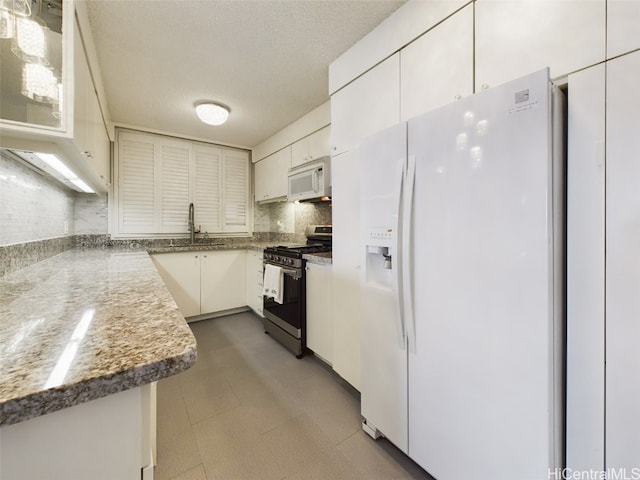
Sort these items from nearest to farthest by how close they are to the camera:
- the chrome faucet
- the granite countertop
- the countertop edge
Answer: the countertop edge
the granite countertop
the chrome faucet

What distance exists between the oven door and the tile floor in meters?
0.28

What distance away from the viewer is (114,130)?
10.0ft

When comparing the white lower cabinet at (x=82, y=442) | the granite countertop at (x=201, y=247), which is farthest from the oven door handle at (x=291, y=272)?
the white lower cabinet at (x=82, y=442)

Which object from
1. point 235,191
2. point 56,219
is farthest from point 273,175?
point 56,219

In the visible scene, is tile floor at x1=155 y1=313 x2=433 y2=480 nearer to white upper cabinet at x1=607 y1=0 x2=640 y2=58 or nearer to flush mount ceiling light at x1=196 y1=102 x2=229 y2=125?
white upper cabinet at x1=607 y1=0 x2=640 y2=58

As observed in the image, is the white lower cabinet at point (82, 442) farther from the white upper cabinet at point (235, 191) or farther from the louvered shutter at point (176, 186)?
the white upper cabinet at point (235, 191)

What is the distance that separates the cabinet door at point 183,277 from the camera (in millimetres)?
3148

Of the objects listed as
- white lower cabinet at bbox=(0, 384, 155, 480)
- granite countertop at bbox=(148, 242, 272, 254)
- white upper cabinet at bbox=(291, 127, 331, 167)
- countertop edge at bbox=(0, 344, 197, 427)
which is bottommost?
white lower cabinet at bbox=(0, 384, 155, 480)

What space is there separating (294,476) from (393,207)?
1371mm

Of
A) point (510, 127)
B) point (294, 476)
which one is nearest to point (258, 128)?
point (510, 127)

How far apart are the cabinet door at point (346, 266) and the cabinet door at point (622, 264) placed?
1115mm

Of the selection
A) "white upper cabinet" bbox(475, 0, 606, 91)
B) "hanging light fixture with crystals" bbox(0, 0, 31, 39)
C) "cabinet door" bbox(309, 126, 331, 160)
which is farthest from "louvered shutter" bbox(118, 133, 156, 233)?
"white upper cabinet" bbox(475, 0, 606, 91)

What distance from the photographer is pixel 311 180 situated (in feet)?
8.21

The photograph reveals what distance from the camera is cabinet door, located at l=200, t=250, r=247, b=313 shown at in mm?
Result: 3398
